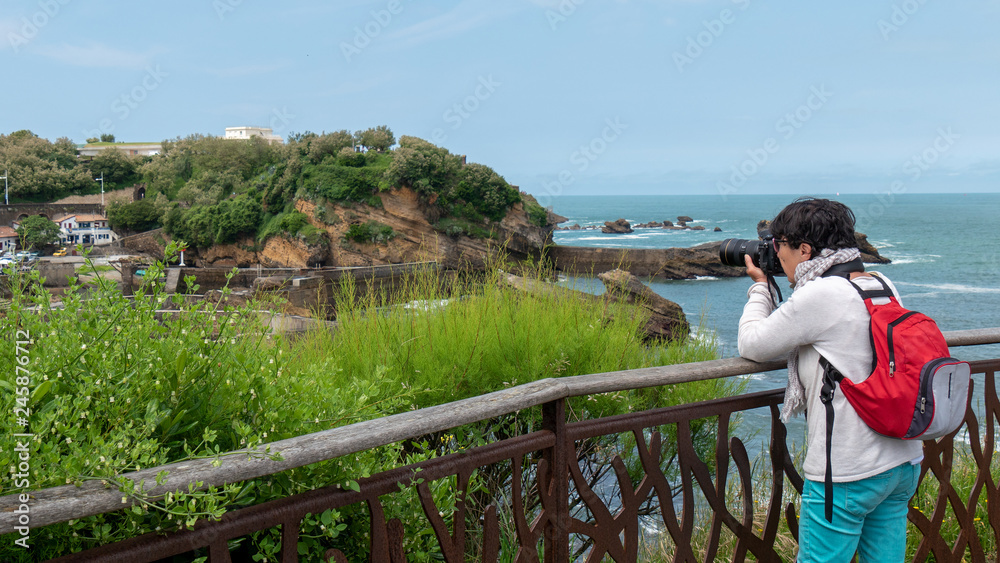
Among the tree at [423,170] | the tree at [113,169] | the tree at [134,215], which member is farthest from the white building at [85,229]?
the tree at [423,170]

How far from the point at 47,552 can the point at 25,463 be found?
316 millimetres

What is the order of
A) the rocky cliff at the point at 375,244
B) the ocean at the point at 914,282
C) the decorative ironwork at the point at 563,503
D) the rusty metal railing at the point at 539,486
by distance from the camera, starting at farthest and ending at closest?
1. the rocky cliff at the point at 375,244
2. the ocean at the point at 914,282
3. the decorative ironwork at the point at 563,503
4. the rusty metal railing at the point at 539,486

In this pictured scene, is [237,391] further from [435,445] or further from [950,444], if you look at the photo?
[950,444]

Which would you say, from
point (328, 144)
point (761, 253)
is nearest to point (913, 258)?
point (328, 144)

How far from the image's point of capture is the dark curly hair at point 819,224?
5.96ft

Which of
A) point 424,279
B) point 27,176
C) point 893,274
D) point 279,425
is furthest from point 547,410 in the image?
point 27,176

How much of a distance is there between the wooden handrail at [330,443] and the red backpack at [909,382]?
1.31 ft

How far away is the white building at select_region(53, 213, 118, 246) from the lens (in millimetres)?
54156

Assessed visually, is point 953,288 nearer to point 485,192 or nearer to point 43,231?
point 485,192

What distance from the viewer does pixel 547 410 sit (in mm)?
1742

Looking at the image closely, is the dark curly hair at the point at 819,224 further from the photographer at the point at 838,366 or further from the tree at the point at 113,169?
the tree at the point at 113,169

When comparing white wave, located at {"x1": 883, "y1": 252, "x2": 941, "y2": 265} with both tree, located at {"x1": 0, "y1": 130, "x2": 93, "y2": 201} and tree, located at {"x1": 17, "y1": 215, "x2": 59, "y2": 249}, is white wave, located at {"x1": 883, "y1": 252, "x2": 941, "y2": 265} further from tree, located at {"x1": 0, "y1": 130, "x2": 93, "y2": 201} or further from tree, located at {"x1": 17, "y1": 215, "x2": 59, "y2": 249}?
tree, located at {"x1": 0, "y1": 130, "x2": 93, "y2": 201}

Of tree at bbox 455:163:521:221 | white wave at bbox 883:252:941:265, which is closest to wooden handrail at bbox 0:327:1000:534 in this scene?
tree at bbox 455:163:521:221

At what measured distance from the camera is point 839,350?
5.64ft
